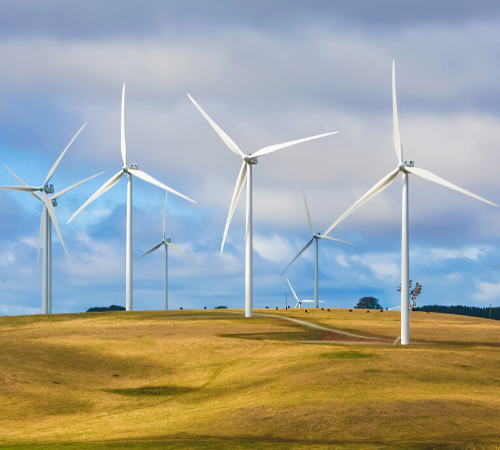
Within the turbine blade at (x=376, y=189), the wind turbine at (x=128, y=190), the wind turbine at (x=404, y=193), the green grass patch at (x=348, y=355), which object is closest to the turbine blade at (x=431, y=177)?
the wind turbine at (x=404, y=193)

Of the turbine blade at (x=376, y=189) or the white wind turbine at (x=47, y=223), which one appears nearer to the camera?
the turbine blade at (x=376, y=189)

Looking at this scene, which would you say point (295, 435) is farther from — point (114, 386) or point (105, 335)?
point (105, 335)

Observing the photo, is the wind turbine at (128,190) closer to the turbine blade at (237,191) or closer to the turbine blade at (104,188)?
the turbine blade at (104,188)

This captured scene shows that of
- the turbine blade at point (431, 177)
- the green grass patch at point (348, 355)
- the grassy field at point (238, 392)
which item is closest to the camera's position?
the grassy field at point (238, 392)

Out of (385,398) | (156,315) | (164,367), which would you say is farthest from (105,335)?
(385,398)

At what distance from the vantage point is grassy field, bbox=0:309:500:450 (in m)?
33.5

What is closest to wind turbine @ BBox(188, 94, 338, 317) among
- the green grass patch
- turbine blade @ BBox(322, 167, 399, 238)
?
turbine blade @ BBox(322, 167, 399, 238)

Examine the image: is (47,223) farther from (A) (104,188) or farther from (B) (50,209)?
(A) (104,188)

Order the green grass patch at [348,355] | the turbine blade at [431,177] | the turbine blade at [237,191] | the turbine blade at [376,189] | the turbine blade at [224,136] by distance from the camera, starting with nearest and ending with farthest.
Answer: the green grass patch at [348,355]
the turbine blade at [431,177]
the turbine blade at [376,189]
the turbine blade at [237,191]
the turbine blade at [224,136]

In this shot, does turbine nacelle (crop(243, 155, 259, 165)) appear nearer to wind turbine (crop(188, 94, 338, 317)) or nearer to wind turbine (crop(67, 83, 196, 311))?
wind turbine (crop(188, 94, 338, 317))

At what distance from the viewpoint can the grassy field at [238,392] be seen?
33.5 m

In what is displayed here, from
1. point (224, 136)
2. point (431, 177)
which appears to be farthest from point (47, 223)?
point (431, 177)

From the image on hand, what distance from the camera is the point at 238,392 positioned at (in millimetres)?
46094

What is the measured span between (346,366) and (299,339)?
28.2m
